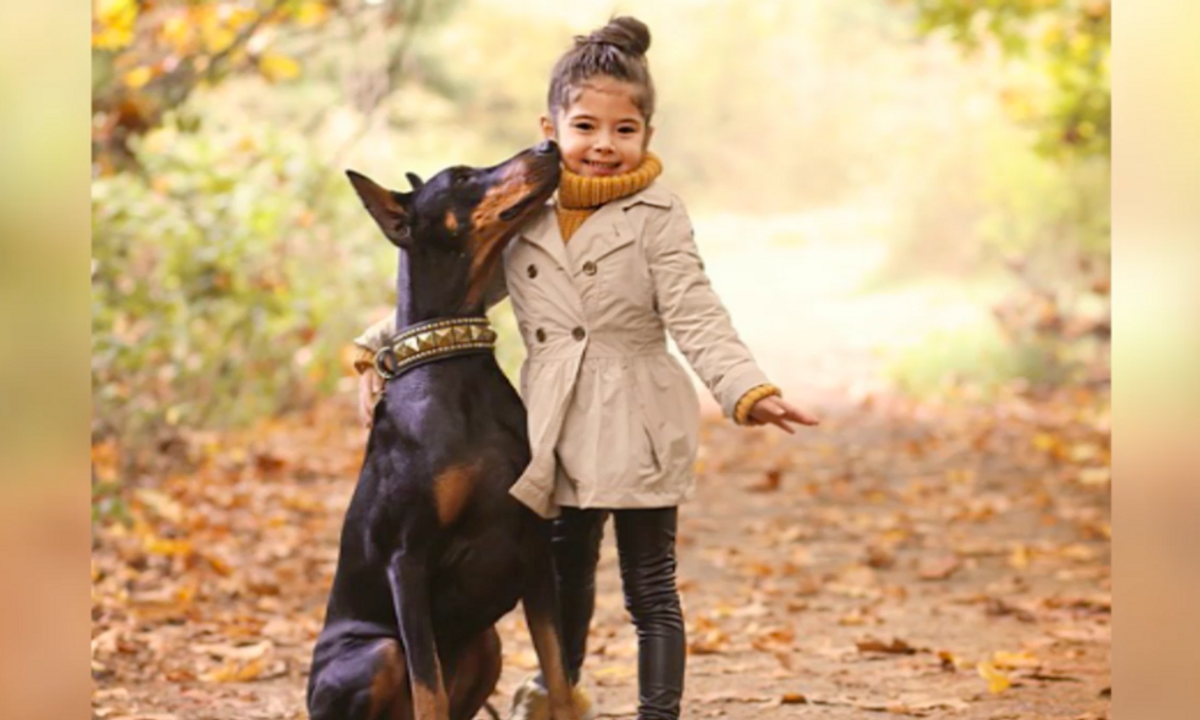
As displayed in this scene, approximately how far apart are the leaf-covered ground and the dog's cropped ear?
1869mm

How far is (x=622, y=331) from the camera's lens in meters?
4.11

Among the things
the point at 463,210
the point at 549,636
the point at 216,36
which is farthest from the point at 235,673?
the point at 216,36

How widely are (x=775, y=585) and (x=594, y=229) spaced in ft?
11.6

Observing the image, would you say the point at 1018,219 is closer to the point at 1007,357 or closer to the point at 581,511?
the point at 1007,357

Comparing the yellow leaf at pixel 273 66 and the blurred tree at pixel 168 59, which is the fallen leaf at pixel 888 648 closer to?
the blurred tree at pixel 168 59

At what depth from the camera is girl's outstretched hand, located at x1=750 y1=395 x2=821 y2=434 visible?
12.6 feet

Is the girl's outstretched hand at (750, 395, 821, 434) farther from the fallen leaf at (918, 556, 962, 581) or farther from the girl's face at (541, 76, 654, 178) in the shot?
the fallen leaf at (918, 556, 962, 581)

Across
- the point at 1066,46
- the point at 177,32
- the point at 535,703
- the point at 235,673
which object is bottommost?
the point at 235,673

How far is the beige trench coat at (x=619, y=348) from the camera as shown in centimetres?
398

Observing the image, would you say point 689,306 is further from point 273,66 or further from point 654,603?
point 273,66

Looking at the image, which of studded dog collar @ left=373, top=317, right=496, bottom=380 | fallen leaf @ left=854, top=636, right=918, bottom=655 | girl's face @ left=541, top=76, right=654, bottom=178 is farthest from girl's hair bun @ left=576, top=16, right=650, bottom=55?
fallen leaf @ left=854, top=636, right=918, bottom=655

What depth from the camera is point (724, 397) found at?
3.96 meters

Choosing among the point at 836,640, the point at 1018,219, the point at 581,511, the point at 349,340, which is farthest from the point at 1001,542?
the point at 1018,219

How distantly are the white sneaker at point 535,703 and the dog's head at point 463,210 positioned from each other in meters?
1.14
